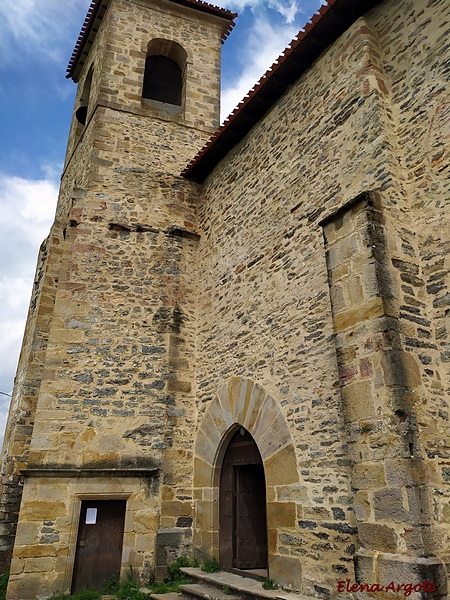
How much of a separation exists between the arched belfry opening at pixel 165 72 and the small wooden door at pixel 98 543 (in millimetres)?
8000

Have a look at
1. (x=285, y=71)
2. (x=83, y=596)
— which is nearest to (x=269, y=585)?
(x=83, y=596)

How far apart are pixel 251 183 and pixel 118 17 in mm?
5935

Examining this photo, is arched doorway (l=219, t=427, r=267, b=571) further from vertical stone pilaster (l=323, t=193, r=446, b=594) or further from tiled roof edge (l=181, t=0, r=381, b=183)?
tiled roof edge (l=181, t=0, r=381, b=183)

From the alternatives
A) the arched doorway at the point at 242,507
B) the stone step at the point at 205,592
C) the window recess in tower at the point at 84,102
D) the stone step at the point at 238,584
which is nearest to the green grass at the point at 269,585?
the stone step at the point at 238,584

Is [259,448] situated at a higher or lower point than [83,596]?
higher

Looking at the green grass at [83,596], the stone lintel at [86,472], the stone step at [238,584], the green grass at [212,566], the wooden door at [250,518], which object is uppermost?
the stone lintel at [86,472]

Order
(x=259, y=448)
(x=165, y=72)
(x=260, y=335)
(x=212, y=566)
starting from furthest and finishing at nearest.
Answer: (x=165, y=72), (x=260, y=335), (x=212, y=566), (x=259, y=448)

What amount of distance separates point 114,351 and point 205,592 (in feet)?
10.9

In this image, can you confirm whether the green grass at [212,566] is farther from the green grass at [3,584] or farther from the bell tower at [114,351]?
the green grass at [3,584]

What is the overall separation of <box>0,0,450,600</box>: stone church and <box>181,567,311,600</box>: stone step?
0.60 ft

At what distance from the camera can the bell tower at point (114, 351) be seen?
593cm

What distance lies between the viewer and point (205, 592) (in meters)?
5.01

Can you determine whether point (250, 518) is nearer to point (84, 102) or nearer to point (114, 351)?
point (114, 351)

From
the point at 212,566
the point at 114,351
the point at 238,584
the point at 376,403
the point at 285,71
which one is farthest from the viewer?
the point at 114,351
